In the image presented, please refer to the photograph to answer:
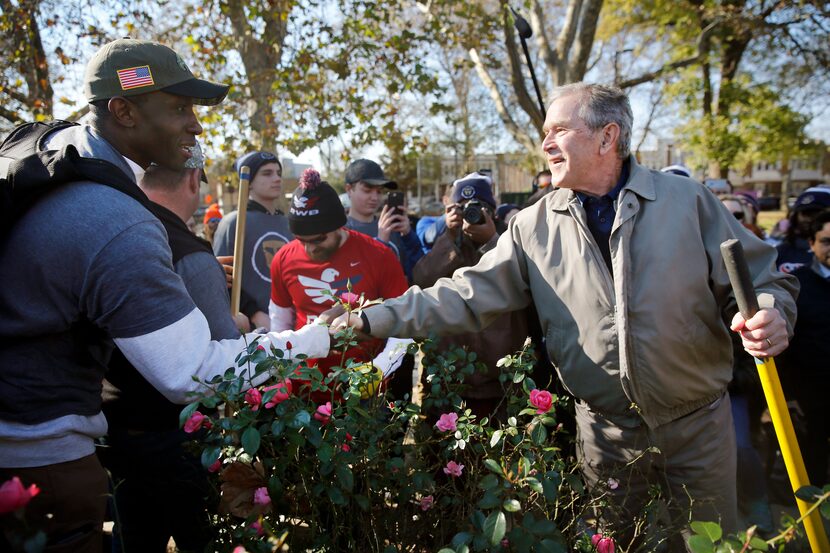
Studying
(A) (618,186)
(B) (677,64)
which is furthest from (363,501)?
(B) (677,64)

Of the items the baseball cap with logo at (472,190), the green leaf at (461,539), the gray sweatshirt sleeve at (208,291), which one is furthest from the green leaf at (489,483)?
the baseball cap with logo at (472,190)

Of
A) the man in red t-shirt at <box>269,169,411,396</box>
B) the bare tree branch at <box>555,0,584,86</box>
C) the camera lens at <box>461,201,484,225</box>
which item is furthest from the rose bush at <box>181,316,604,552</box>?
the bare tree branch at <box>555,0,584,86</box>

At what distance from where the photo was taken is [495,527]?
1.22m

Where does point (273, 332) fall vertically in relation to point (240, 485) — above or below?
above

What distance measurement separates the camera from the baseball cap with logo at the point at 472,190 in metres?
3.55

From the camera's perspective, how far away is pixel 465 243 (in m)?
3.54

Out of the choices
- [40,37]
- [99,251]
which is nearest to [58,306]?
[99,251]

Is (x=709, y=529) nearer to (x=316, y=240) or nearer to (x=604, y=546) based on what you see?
(x=604, y=546)

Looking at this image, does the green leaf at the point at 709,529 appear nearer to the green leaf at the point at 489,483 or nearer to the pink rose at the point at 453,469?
the green leaf at the point at 489,483

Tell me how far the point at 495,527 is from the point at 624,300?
3.97 feet

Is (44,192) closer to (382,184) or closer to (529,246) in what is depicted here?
(529,246)

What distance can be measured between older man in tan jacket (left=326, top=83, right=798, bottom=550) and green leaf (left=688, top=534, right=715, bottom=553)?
96 centimetres

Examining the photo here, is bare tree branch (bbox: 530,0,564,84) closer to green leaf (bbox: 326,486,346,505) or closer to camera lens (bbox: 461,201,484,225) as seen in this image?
camera lens (bbox: 461,201,484,225)

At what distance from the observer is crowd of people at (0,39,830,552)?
146 cm
